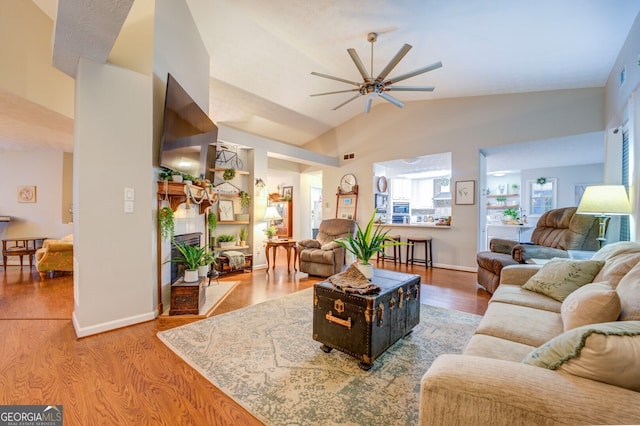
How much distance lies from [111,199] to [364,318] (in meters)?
2.47

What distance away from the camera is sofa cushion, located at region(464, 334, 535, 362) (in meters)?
1.26

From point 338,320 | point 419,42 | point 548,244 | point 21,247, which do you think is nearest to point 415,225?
point 548,244

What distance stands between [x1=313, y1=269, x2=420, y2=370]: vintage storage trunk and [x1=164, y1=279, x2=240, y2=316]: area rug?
1.50 m

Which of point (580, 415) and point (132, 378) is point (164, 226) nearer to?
point (132, 378)

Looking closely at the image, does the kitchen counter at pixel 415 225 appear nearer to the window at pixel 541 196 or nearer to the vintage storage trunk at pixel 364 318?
the window at pixel 541 196

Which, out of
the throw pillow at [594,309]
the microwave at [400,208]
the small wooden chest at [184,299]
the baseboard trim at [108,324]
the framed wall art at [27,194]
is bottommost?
the baseboard trim at [108,324]

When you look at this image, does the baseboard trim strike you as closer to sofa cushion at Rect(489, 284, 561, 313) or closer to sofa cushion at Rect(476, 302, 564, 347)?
sofa cushion at Rect(476, 302, 564, 347)

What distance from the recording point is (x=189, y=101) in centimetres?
310

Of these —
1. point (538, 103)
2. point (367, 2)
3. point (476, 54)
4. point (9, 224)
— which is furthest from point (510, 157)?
point (9, 224)

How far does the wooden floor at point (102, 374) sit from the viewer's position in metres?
1.47

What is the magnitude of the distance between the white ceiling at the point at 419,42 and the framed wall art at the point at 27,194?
4135mm

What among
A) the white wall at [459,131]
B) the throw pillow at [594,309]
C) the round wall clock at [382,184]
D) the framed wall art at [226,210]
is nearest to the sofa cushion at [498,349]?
the throw pillow at [594,309]

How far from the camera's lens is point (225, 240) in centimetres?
502

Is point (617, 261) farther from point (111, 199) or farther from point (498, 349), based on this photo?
point (111, 199)
